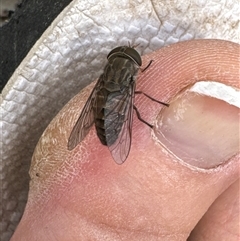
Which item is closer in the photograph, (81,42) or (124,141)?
(124,141)

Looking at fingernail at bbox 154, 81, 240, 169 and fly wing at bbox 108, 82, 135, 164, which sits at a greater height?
fingernail at bbox 154, 81, 240, 169

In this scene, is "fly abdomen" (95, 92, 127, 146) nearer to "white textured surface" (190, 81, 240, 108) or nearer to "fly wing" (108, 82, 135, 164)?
"fly wing" (108, 82, 135, 164)

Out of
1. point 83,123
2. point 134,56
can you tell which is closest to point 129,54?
point 134,56

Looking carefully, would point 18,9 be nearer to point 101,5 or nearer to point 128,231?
point 101,5

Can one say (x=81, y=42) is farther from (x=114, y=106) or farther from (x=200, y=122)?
(x=200, y=122)

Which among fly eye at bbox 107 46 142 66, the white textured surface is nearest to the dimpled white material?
fly eye at bbox 107 46 142 66

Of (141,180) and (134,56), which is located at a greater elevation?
(134,56)

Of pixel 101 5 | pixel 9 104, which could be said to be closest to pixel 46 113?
pixel 9 104
